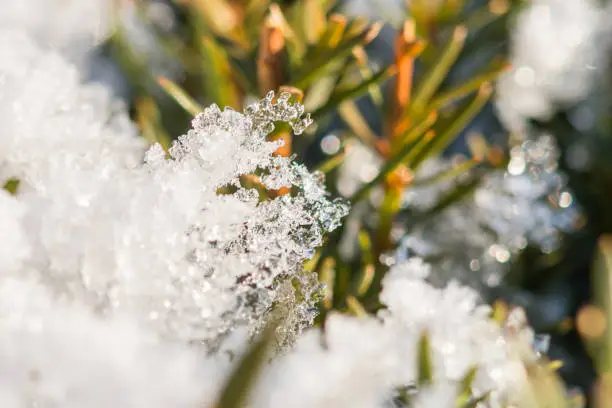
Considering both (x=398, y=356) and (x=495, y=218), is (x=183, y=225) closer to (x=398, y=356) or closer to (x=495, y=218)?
(x=398, y=356)

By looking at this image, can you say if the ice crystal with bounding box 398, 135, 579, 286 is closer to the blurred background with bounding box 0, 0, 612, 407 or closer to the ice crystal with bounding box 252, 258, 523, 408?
the blurred background with bounding box 0, 0, 612, 407

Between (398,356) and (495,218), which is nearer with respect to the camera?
(398,356)

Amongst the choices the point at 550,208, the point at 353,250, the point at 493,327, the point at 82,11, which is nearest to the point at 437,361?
the point at 493,327

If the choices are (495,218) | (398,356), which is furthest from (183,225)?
(495,218)

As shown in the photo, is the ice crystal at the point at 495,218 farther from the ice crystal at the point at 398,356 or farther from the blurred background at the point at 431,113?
the ice crystal at the point at 398,356

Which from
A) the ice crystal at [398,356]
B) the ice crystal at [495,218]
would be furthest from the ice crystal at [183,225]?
the ice crystal at [495,218]

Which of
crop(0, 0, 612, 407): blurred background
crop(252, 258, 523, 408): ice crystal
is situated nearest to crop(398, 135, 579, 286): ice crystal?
crop(0, 0, 612, 407): blurred background

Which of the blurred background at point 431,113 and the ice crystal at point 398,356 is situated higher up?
the blurred background at point 431,113

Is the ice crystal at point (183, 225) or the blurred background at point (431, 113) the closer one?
the ice crystal at point (183, 225)
